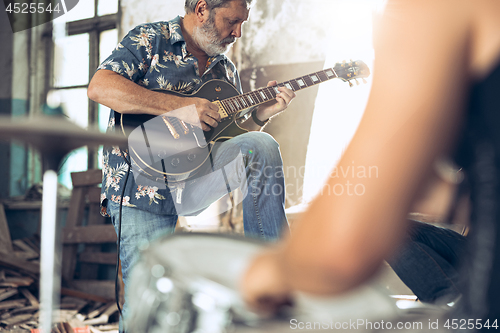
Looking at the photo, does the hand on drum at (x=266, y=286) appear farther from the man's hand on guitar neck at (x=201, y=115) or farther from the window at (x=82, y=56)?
the window at (x=82, y=56)

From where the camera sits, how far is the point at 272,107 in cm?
185

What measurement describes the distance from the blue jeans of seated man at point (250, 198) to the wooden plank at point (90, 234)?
1789mm

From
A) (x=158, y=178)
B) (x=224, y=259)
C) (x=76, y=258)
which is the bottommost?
(x=76, y=258)

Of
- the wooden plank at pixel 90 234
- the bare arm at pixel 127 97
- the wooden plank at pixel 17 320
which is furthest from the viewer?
the wooden plank at pixel 90 234

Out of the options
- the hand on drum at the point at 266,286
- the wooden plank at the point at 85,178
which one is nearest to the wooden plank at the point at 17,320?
the wooden plank at the point at 85,178

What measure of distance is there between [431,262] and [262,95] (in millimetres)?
1183

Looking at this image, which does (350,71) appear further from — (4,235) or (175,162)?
(4,235)

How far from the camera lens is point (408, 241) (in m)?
0.90

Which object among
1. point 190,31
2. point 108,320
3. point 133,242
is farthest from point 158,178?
point 108,320

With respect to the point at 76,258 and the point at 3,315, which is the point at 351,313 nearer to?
the point at 3,315

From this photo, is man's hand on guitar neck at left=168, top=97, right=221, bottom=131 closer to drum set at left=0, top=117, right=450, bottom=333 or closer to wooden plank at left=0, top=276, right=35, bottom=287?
drum set at left=0, top=117, right=450, bottom=333

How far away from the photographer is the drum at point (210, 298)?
362mm

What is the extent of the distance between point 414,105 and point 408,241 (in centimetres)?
Answer: 65

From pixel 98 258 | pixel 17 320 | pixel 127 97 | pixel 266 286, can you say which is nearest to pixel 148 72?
pixel 127 97
